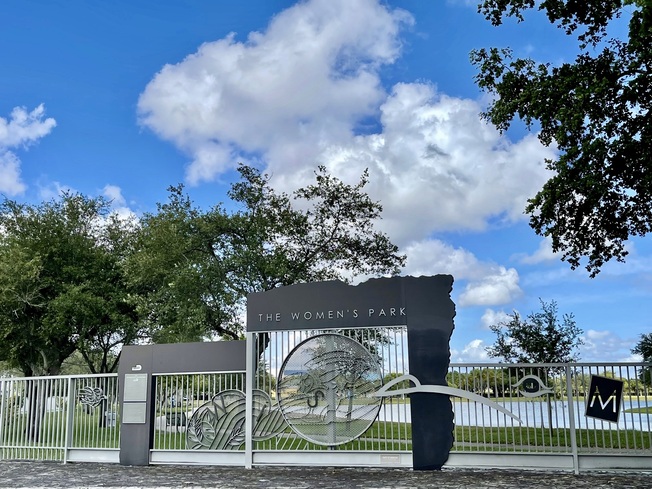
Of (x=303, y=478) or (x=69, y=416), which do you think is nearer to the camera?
(x=303, y=478)

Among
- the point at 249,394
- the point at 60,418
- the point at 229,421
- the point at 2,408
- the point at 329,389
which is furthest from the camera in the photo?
the point at 2,408

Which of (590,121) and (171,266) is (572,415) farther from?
(171,266)

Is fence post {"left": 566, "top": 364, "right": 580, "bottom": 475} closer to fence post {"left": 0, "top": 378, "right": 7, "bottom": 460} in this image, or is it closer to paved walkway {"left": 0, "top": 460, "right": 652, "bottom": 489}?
paved walkway {"left": 0, "top": 460, "right": 652, "bottom": 489}

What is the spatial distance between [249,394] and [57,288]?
15.3 meters

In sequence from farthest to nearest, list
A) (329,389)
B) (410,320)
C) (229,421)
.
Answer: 1. (229,421)
2. (329,389)
3. (410,320)

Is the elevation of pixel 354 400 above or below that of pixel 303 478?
above

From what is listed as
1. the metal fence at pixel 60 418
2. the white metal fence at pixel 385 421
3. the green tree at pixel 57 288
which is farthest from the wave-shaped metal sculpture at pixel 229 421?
the green tree at pixel 57 288

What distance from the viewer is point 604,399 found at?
12.3 metres

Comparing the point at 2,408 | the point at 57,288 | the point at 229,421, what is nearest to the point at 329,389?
the point at 229,421

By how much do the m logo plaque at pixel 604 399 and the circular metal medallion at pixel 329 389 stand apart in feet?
13.9

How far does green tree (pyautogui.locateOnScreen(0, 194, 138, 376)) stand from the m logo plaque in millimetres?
19247

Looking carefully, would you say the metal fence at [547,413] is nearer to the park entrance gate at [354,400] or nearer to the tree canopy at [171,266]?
the park entrance gate at [354,400]

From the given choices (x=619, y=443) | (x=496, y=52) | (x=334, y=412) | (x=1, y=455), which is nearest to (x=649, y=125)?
(x=496, y=52)

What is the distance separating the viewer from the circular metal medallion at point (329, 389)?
13383 millimetres
